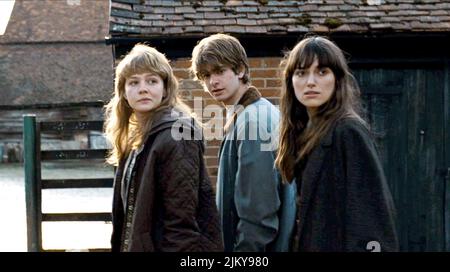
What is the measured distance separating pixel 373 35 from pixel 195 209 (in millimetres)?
4049

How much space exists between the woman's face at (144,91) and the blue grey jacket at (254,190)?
414 mm

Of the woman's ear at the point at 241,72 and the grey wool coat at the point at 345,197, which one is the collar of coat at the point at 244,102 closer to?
the woman's ear at the point at 241,72

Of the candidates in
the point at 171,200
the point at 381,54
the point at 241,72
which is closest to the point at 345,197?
the point at 171,200

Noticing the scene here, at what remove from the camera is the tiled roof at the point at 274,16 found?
6.43 m

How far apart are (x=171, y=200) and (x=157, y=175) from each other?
130 millimetres

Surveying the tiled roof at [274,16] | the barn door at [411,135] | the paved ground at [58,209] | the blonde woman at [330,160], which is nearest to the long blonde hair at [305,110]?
the blonde woman at [330,160]

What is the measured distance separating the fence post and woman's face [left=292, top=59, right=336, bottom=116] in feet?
13.2

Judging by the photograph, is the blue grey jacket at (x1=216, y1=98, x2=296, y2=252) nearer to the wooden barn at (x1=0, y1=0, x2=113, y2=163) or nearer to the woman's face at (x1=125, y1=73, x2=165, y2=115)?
the woman's face at (x1=125, y1=73, x2=165, y2=115)

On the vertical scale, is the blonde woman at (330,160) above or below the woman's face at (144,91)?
below

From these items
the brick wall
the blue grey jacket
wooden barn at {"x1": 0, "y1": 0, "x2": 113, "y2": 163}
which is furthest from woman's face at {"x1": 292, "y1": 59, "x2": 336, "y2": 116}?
wooden barn at {"x1": 0, "y1": 0, "x2": 113, "y2": 163}

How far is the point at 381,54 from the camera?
6.79 meters

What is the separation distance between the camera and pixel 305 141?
294cm

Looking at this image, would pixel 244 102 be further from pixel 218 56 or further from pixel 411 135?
pixel 411 135
